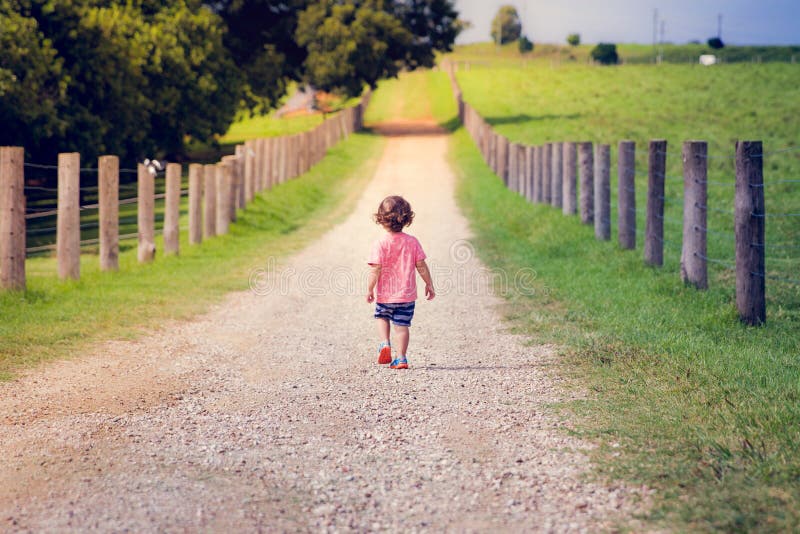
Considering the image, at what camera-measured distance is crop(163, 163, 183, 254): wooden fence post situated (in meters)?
14.1

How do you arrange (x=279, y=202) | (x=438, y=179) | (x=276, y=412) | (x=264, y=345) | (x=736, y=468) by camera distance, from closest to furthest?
(x=736, y=468)
(x=276, y=412)
(x=264, y=345)
(x=279, y=202)
(x=438, y=179)

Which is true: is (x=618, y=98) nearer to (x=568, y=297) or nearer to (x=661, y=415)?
(x=568, y=297)

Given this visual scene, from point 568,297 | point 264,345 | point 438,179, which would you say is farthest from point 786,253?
point 438,179

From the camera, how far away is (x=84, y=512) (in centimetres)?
419

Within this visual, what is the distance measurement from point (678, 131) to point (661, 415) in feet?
117

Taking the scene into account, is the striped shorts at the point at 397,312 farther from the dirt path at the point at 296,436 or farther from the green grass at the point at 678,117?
the green grass at the point at 678,117

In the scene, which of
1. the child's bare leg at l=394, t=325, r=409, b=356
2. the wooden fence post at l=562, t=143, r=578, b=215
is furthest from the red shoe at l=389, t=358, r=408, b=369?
the wooden fence post at l=562, t=143, r=578, b=215

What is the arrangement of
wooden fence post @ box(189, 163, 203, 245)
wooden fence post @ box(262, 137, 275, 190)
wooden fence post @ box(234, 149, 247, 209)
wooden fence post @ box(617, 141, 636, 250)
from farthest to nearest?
wooden fence post @ box(262, 137, 275, 190)
wooden fence post @ box(234, 149, 247, 209)
wooden fence post @ box(189, 163, 203, 245)
wooden fence post @ box(617, 141, 636, 250)

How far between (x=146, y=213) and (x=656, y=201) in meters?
7.10

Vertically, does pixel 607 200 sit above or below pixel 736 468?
above

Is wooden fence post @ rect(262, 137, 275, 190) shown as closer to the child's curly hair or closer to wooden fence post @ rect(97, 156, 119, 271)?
wooden fence post @ rect(97, 156, 119, 271)

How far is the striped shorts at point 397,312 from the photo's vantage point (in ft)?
23.7

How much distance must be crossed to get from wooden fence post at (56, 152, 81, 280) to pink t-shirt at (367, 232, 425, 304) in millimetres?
5525

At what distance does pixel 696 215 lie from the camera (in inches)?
392
